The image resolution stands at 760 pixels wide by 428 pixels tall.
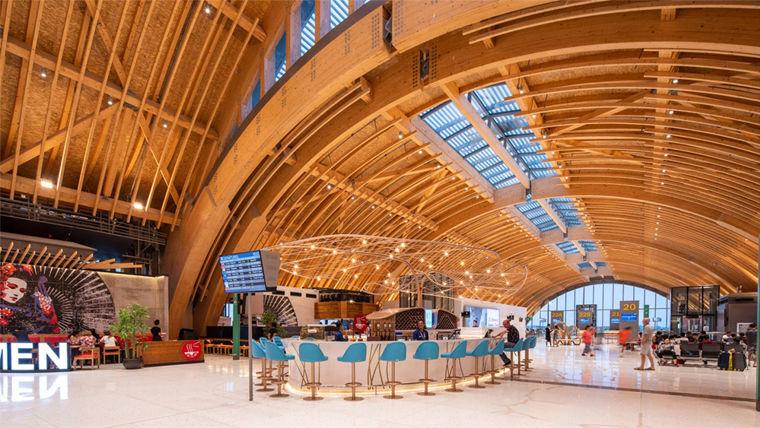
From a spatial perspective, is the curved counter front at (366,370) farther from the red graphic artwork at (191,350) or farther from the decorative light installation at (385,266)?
the decorative light installation at (385,266)

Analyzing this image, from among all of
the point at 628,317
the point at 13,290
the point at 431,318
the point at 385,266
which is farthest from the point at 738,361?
the point at 13,290

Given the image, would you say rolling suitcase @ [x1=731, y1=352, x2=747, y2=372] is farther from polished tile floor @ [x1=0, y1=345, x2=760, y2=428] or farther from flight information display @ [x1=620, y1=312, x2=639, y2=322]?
flight information display @ [x1=620, y1=312, x2=639, y2=322]

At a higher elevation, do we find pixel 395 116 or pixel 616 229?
pixel 395 116

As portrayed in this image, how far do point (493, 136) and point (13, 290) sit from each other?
17299 millimetres

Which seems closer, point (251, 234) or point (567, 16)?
point (567, 16)

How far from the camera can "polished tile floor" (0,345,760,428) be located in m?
7.06

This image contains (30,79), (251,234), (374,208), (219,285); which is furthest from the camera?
(374,208)

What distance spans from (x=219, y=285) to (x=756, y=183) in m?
20.3

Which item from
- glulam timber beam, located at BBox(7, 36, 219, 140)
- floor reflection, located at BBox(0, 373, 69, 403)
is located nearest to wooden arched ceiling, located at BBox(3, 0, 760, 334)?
glulam timber beam, located at BBox(7, 36, 219, 140)

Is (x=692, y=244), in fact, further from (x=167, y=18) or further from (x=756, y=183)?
(x=167, y=18)

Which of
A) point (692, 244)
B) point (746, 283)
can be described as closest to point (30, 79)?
point (692, 244)

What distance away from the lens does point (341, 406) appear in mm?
8305

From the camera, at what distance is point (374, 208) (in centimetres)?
2397

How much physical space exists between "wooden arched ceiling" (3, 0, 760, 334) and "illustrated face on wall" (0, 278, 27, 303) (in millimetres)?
5196
